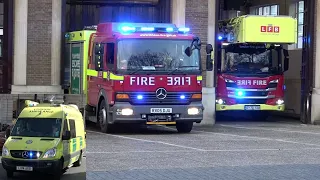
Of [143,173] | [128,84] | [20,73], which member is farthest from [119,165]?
[20,73]

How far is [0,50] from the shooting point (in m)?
21.6

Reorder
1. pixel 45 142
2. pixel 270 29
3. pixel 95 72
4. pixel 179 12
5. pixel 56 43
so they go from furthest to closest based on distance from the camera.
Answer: pixel 179 12 < pixel 270 29 < pixel 56 43 < pixel 95 72 < pixel 45 142

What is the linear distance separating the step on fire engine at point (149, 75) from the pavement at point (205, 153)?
0.67 metres

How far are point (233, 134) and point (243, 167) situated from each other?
24.4 feet

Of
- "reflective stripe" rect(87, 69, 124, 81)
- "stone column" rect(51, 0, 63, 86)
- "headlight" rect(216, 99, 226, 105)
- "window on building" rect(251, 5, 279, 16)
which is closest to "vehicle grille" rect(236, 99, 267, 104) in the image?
"headlight" rect(216, 99, 226, 105)

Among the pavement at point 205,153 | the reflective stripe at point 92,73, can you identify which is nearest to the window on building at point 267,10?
the pavement at point 205,153

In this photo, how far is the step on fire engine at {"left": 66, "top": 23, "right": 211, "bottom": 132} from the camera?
56.1 feet

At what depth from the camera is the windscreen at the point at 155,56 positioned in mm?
17078

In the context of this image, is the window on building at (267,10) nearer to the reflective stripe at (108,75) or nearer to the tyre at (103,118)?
the reflective stripe at (108,75)

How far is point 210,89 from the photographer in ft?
72.1

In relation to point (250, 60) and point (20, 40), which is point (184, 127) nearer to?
point (250, 60)

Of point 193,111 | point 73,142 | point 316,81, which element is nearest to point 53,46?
point 193,111

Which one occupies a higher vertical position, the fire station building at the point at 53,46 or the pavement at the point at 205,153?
the fire station building at the point at 53,46

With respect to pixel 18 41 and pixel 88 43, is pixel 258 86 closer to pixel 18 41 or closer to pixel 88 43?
pixel 88 43
